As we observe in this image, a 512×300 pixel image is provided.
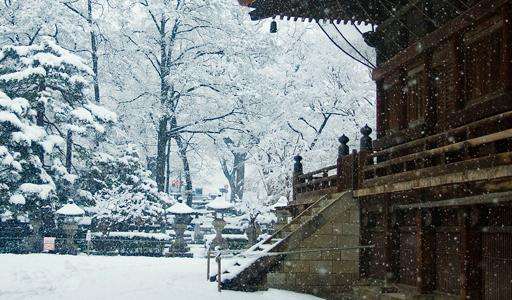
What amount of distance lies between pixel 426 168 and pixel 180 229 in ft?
55.5

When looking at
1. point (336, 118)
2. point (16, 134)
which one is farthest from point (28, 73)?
point (336, 118)

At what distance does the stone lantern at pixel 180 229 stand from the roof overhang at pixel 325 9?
43.5ft

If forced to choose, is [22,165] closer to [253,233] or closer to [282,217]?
[253,233]

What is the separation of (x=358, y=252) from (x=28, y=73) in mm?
17572

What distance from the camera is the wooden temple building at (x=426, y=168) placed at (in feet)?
34.1

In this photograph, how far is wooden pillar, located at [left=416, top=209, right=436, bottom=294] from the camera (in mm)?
12281

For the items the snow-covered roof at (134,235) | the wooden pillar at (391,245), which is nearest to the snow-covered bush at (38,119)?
the snow-covered roof at (134,235)

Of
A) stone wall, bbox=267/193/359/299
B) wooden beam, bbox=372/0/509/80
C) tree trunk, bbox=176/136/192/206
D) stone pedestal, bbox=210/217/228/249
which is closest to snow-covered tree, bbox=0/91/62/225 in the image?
stone pedestal, bbox=210/217/228/249

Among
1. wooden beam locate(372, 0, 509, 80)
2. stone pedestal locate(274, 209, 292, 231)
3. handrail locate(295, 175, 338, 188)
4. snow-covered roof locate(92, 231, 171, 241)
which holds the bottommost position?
snow-covered roof locate(92, 231, 171, 241)

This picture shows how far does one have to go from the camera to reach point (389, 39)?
16.1 meters

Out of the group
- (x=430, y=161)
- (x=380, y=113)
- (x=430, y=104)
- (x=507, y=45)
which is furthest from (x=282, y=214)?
(x=507, y=45)

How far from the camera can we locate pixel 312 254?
15250 millimetres

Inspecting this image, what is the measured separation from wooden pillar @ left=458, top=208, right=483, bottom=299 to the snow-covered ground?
434cm

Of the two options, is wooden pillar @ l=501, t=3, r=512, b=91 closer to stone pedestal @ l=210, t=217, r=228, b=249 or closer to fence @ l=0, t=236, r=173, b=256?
stone pedestal @ l=210, t=217, r=228, b=249
